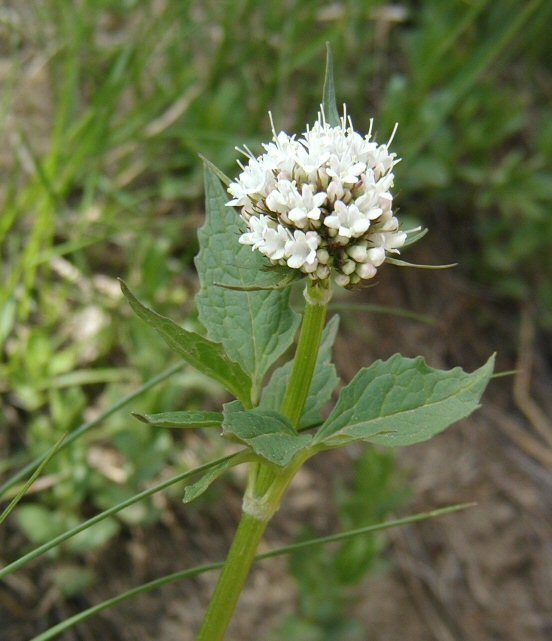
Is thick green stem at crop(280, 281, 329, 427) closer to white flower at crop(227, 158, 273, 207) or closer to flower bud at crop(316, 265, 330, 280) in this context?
flower bud at crop(316, 265, 330, 280)

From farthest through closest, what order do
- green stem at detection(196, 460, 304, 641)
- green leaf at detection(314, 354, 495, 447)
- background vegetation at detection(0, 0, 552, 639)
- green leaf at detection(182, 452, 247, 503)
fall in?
background vegetation at detection(0, 0, 552, 639) → green stem at detection(196, 460, 304, 641) → green leaf at detection(314, 354, 495, 447) → green leaf at detection(182, 452, 247, 503)

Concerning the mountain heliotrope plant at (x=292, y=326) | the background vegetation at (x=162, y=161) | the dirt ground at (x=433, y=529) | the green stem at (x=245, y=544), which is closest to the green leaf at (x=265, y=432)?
the mountain heliotrope plant at (x=292, y=326)

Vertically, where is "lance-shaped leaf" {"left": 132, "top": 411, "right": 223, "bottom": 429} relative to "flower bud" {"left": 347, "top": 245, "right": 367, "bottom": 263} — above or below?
below

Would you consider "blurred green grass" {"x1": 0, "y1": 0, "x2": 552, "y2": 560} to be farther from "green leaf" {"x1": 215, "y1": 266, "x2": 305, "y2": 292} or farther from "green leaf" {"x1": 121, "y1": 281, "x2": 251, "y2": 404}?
"green leaf" {"x1": 215, "y1": 266, "x2": 305, "y2": 292}

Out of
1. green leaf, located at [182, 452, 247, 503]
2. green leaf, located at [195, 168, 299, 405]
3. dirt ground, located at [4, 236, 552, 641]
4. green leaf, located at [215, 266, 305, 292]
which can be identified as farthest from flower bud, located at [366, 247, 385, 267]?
dirt ground, located at [4, 236, 552, 641]

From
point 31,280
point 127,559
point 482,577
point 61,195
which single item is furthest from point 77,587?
point 482,577

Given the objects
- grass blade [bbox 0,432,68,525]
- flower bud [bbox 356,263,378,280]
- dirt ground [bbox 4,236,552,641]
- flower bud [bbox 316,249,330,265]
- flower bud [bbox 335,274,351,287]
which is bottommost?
dirt ground [bbox 4,236,552,641]

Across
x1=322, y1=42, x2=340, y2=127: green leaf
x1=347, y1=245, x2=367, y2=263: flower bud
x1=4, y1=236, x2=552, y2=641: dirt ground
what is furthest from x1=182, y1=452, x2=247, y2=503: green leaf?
x1=4, y1=236, x2=552, y2=641: dirt ground

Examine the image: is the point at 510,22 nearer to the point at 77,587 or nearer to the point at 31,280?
the point at 31,280

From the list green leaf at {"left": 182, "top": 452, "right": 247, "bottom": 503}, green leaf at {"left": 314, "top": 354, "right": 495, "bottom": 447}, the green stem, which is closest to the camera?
green leaf at {"left": 182, "top": 452, "right": 247, "bottom": 503}

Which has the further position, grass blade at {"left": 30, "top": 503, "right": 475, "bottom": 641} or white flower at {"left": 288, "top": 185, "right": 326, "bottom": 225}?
grass blade at {"left": 30, "top": 503, "right": 475, "bottom": 641}
